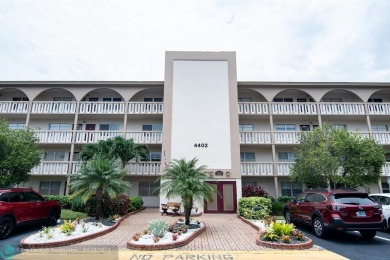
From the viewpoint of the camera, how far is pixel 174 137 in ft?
65.5

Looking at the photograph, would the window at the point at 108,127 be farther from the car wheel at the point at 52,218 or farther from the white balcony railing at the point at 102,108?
the car wheel at the point at 52,218

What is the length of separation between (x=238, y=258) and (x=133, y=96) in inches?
751

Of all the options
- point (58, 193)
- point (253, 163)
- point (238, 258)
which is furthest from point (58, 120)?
point (238, 258)

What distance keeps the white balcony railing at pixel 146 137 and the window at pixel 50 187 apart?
25.7ft

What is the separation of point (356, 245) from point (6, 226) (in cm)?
1340

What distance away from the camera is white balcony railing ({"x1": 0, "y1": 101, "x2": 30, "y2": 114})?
2259 cm

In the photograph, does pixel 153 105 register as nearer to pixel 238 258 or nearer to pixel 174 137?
pixel 174 137

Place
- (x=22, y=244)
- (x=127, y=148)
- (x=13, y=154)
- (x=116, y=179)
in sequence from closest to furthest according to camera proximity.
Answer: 1. (x=22, y=244)
2. (x=116, y=179)
3. (x=13, y=154)
4. (x=127, y=148)

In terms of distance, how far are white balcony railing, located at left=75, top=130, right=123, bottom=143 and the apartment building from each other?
83 millimetres

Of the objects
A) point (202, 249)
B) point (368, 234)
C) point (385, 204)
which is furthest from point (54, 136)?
point (385, 204)

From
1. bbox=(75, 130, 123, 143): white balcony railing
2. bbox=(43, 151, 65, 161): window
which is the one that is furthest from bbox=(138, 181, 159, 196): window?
bbox=(43, 151, 65, 161): window

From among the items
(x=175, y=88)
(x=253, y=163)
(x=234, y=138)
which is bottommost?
(x=253, y=163)

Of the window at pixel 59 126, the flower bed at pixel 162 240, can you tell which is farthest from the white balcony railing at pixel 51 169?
the flower bed at pixel 162 240

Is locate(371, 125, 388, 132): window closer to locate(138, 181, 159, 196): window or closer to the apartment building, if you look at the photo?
the apartment building
